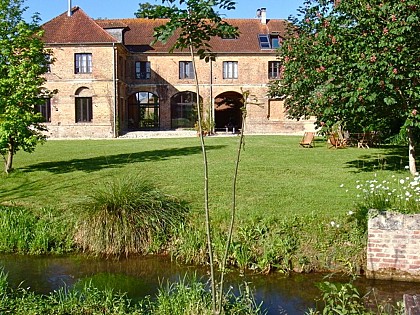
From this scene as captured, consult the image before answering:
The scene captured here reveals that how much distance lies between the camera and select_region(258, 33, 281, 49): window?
123 feet

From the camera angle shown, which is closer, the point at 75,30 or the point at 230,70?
the point at 75,30

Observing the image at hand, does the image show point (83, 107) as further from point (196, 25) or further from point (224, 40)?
point (196, 25)

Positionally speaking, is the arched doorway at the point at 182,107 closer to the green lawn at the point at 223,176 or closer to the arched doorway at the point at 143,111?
the arched doorway at the point at 143,111

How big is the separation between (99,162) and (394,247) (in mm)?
10972

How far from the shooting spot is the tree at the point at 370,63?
10.4 metres

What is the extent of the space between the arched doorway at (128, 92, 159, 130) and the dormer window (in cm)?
916

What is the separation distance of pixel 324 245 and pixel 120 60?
29939 mm

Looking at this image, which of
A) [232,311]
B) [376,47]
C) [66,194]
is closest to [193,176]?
[66,194]

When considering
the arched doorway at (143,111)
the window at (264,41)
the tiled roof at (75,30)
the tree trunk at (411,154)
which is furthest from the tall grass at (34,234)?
the window at (264,41)

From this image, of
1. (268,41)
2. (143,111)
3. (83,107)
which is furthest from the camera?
(143,111)

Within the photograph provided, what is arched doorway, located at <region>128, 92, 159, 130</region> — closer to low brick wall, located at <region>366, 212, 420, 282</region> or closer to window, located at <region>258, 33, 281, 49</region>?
window, located at <region>258, 33, 281, 49</region>

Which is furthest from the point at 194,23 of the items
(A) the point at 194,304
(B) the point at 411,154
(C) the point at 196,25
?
(B) the point at 411,154

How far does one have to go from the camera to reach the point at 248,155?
18.2 meters

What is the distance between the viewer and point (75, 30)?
33.6 meters
